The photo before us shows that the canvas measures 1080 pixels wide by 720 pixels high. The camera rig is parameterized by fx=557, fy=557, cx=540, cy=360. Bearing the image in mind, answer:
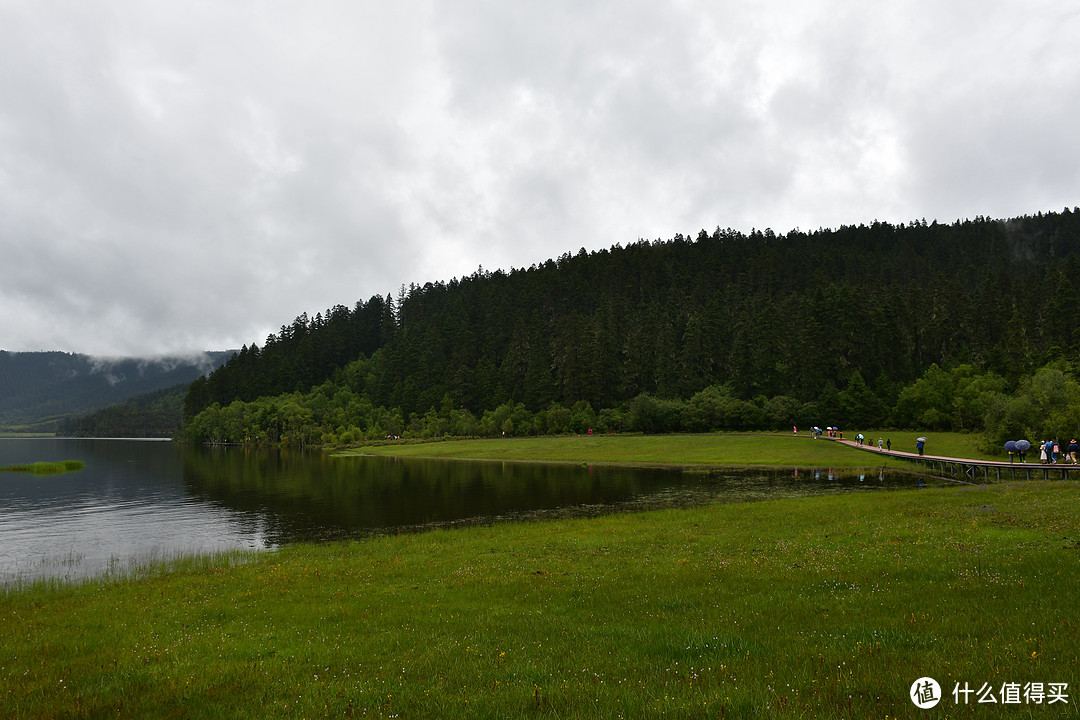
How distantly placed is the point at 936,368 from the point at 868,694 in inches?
5170

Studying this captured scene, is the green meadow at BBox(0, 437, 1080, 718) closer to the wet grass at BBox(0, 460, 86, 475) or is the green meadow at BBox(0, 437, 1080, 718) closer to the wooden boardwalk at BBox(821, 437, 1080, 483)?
the wooden boardwalk at BBox(821, 437, 1080, 483)

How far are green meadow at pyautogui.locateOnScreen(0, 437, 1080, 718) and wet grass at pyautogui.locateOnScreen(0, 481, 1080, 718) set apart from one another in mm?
59

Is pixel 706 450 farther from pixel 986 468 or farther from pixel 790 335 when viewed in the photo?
pixel 790 335

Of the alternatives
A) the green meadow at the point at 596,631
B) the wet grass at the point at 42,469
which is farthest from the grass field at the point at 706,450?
the wet grass at the point at 42,469

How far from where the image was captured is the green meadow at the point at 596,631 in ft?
26.1

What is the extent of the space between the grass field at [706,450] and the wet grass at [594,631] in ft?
171

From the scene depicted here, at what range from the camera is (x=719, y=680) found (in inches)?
324

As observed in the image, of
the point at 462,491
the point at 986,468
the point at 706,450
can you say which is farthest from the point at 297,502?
the point at 986,468

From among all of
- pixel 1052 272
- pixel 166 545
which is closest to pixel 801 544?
pixel 166 545

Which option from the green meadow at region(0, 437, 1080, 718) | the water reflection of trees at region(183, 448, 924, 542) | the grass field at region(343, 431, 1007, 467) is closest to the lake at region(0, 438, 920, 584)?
the water reflection of trees at region(183, 448, 924, 542)

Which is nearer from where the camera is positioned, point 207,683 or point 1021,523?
point 207,683

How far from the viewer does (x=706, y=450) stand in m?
88.1

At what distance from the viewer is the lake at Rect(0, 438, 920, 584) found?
37.0m

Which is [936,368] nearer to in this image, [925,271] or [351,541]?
[925,271]
